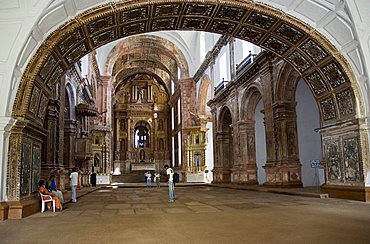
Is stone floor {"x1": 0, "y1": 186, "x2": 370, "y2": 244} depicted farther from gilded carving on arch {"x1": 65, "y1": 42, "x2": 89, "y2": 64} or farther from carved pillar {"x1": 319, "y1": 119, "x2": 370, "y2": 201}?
gilded carving on arch {"x1": 65, "y1": 42, "x2": 89, "y2": 64}

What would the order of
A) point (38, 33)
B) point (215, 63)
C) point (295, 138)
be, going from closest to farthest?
point (38, 33) → point (295, 138) → point (215, 63)

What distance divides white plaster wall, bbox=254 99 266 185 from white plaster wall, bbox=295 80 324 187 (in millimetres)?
3587

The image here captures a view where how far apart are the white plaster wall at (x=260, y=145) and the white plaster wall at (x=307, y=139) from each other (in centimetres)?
359

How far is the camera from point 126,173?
43250mm

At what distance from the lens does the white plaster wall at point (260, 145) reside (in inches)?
826

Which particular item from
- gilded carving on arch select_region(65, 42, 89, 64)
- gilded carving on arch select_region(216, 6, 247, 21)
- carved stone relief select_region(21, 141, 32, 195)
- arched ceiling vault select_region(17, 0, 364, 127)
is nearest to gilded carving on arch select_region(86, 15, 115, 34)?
arched ceiling vault select_region(17, 0, 364, 127)

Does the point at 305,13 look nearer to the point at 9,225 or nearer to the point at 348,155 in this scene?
the point at 348,155

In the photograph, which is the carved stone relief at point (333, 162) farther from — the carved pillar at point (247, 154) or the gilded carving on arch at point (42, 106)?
the carved pillar at point (247, 154)

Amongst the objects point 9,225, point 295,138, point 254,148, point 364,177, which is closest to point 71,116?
point 254,148

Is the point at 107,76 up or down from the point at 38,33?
up

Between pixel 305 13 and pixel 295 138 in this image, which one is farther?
pixel 295 138

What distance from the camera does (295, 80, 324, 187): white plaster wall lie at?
56.4ft

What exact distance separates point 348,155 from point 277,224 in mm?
5163

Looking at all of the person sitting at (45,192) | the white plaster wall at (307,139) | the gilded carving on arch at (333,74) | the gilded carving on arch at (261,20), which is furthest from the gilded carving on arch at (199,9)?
the white plaster wall at (307,139)
